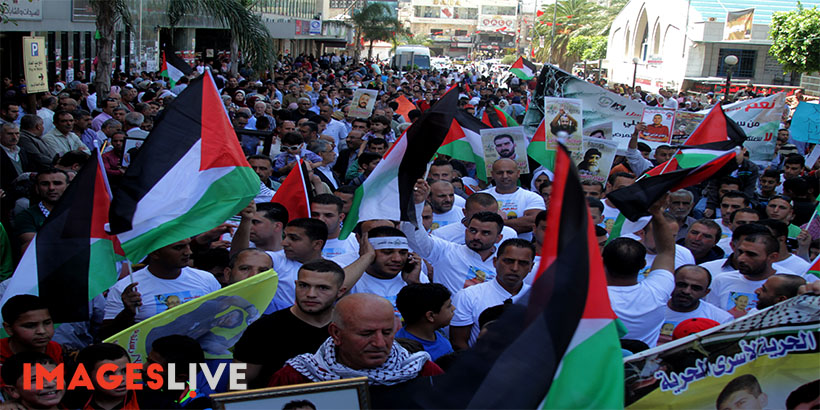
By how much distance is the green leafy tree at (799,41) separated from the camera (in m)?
28.8

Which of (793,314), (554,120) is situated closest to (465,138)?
(554,120)

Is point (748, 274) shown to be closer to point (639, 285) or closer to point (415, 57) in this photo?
point (639, 285)

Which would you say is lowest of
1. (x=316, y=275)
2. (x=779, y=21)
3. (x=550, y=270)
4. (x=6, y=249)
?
(x=6, y=249)

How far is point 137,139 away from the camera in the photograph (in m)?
8.40

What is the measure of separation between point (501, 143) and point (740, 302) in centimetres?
419

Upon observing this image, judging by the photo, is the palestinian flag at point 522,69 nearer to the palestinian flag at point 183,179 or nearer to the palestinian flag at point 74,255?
the palestinian flag at point 183,179

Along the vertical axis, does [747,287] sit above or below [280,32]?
below

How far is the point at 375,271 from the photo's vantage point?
5.27 m

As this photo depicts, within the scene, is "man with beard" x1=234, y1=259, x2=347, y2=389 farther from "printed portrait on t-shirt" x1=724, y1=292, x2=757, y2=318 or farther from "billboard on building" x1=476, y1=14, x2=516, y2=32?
"billboard on building" x1=476, y1=14, x2=516, y2=32

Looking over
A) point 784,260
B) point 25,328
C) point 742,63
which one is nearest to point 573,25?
point 742,63

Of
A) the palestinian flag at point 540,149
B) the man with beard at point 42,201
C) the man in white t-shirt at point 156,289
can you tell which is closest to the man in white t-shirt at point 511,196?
the palestinian flag at point 540,149

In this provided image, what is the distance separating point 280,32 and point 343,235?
34.0 meters

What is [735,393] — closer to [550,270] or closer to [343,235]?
[550,270]

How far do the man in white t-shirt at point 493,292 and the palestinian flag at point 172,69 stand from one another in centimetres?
1187
